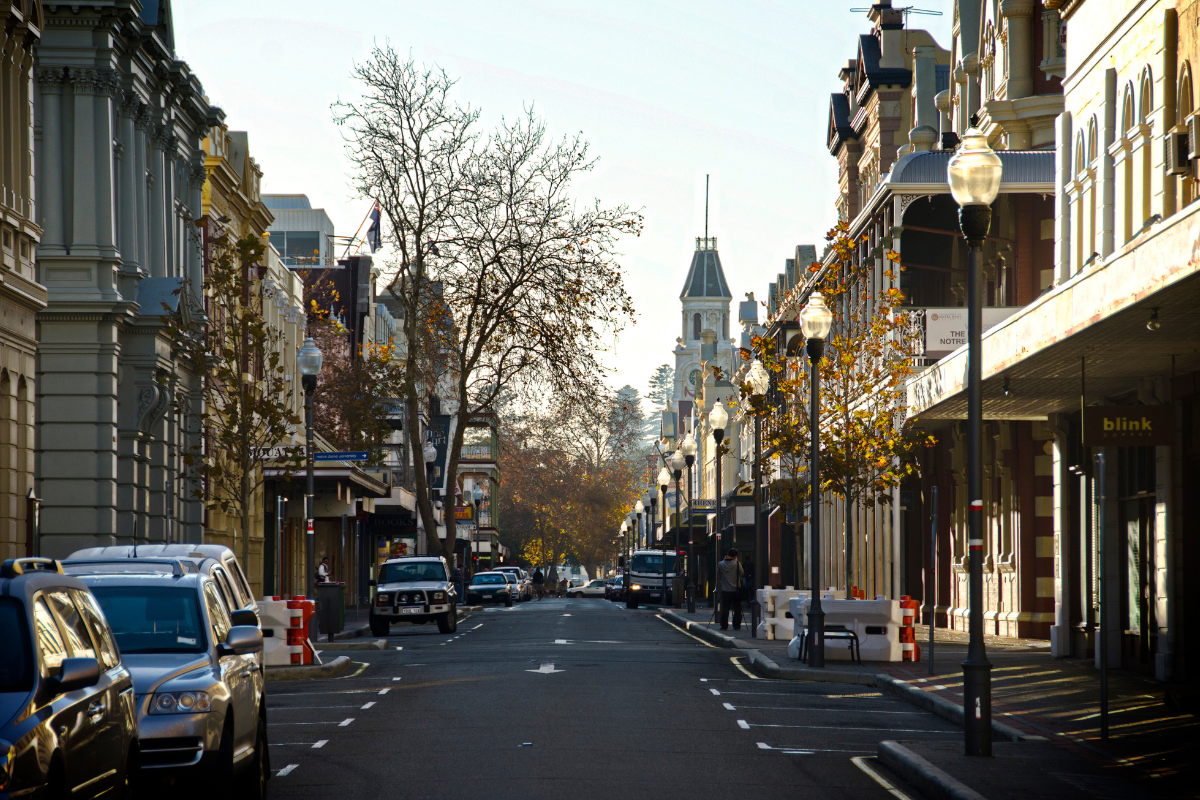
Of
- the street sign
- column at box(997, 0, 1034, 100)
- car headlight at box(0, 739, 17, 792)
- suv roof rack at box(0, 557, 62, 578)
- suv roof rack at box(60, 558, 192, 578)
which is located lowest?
car headlight at box(0, 739, 17, 792)

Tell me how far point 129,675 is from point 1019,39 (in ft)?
94.7

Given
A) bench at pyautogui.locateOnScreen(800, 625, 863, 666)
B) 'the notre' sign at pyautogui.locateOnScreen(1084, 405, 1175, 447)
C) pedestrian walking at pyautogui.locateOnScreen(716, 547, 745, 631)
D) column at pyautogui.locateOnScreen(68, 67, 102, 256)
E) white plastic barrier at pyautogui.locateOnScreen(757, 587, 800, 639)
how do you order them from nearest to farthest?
'the notre' sign at pyautogui.locateOnScreen(1084, 405, 1175, 447) → bench at pyautogui.locateOnScreen(800, 625, 863, 666) → column at pyautogui.locateOnScreen(68, 67, 102, 256) → white plastic barrier at pyautogui.locateOnScreen(757, 587, 800, 639) → pedestrian walking at pyautogui.locateOnScreen(716, 547, 745, 631)

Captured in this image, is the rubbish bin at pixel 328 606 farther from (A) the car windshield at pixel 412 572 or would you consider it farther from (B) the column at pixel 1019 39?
(B) the column at pixel 1019 39

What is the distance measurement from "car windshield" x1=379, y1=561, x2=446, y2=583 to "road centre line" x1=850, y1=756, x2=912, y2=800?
1028 inches

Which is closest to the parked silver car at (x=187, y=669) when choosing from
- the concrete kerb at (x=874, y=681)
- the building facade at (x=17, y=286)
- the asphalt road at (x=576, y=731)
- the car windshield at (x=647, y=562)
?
the asphalt road at (x=576, y=731)

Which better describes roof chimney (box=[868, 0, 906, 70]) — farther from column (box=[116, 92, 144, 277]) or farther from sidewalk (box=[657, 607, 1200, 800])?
sidewalk (box=[657, 607, 1200, 800])

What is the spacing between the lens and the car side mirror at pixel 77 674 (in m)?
7.66

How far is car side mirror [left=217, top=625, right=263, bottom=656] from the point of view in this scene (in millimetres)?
10852

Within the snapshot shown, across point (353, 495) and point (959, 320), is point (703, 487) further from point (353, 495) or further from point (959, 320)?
point (959, 320)

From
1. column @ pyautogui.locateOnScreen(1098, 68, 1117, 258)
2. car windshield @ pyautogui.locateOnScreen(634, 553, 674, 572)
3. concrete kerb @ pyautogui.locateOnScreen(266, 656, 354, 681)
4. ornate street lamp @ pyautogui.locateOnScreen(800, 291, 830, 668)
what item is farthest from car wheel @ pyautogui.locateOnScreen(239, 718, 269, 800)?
car windshield @ pyautogui.locateOnScreen(634, 553, 674, 572)

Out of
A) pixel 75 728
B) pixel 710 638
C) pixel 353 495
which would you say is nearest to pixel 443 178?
pixel 353 495

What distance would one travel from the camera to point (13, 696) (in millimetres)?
7496

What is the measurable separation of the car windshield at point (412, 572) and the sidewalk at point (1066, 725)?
1507cm

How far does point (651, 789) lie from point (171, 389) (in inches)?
833
